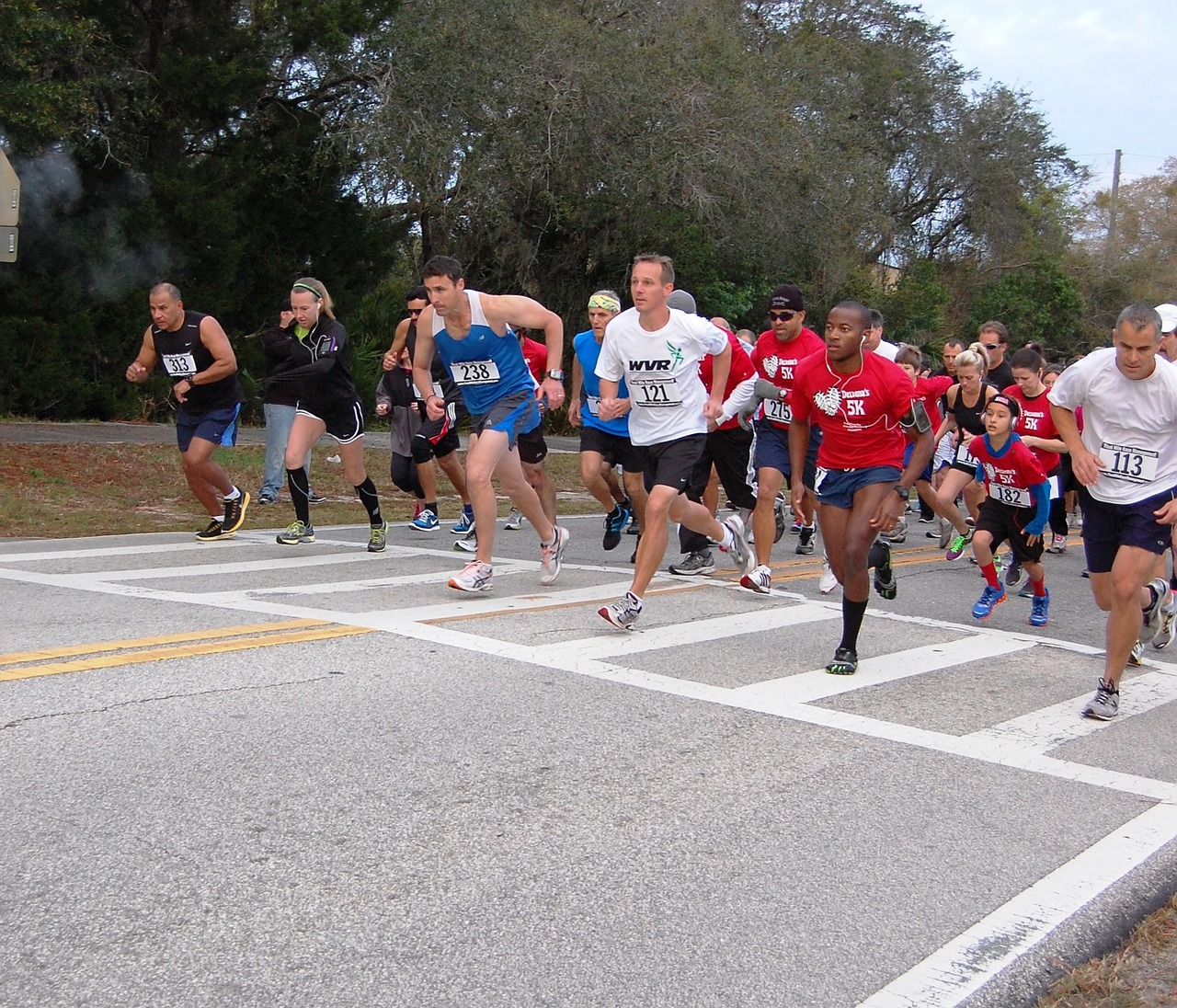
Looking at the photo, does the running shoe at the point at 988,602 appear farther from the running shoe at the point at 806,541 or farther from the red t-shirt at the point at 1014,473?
the running shoe at the point at 806,541

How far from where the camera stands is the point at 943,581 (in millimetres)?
11008

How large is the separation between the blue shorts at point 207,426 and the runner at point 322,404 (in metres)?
0.58

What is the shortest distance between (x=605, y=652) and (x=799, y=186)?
19597 millimetres

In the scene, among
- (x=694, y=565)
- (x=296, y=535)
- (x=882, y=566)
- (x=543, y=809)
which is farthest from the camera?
(x=296, y=535)

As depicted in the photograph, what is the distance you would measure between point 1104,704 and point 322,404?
21.5ft

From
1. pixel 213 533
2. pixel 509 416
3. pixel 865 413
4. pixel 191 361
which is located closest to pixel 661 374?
pixel 509 416

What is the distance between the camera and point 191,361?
10703mm

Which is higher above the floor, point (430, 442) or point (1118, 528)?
point (430, 442)

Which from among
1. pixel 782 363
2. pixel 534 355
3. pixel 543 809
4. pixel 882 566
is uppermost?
pixel 534 355

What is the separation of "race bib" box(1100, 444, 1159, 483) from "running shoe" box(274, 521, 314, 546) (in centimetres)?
648

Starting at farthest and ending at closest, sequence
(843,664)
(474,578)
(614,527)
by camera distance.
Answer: (614,527), (474,578), (843,664)

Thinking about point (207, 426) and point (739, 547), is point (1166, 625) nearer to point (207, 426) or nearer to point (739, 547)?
point (739, 547)

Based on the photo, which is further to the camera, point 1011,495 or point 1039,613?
point 1011,495

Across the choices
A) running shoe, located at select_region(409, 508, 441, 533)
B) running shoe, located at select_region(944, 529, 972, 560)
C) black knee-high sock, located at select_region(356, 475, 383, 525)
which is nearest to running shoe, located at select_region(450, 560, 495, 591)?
black knee-high sock, located at select_region(356, 475, 383, 525)
